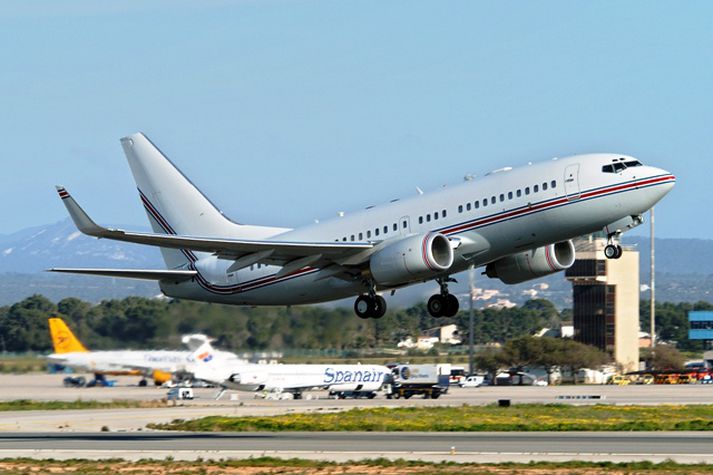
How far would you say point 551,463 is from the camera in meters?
38.3

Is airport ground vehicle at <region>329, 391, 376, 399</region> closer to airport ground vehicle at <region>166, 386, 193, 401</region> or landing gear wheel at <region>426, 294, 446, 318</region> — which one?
airport ground vehicle at <region>166, 386, 193, 401</region>

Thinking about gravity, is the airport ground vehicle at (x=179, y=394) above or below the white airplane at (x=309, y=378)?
below

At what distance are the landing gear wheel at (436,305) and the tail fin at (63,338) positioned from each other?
1562 centimetres

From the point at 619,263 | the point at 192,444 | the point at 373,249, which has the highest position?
the point at 619,263

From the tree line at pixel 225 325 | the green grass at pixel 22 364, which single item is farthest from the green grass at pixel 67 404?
the tree line at pixel 225 325

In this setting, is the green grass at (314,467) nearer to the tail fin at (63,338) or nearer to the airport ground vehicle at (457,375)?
the tail fin at (63,338)

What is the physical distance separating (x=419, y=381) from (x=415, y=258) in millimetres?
55750

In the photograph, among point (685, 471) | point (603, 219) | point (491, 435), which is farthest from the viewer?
point (491, 435)

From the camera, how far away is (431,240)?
45.7 m

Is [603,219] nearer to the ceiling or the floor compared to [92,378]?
nearer to the ceiling

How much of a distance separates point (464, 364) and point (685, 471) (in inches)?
3628

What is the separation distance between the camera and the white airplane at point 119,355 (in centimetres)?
5391

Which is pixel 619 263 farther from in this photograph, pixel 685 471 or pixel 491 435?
pixel 685 471

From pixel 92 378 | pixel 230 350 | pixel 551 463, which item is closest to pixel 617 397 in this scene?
pixel 92 378
